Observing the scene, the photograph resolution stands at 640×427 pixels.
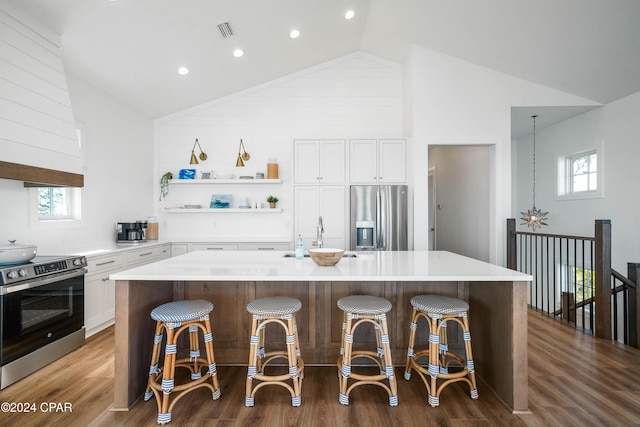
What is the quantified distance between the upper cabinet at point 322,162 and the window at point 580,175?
12.6 feet

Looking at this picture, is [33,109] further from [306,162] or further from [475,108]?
[475,108]

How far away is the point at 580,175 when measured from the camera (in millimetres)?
5473

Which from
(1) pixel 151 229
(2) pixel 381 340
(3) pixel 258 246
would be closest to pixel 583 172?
(2) pixel 381 340

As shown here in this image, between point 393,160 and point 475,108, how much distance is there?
1.31 meters

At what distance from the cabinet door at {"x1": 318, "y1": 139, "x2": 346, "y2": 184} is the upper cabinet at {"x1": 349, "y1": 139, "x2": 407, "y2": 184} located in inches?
5.2

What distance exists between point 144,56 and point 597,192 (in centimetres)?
652

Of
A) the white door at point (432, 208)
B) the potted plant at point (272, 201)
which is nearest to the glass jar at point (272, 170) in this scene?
the potted plant at point (272, 201)

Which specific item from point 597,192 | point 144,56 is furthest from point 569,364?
point 144,56

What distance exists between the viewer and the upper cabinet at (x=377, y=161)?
4.79 metres

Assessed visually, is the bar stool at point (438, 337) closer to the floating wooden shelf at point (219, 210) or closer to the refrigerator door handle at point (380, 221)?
the refrigerator door handle at point (380, 221)

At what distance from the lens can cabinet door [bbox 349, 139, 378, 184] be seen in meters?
4.81

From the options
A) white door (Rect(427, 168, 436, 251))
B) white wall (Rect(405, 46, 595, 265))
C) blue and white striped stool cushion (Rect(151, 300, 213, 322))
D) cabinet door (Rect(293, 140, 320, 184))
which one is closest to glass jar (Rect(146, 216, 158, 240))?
cabinet door (Rect(293, 140, 320, 184))

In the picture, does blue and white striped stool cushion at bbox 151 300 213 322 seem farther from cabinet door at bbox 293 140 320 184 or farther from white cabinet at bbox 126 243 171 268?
cabinet door at bbox 293 140 320 184

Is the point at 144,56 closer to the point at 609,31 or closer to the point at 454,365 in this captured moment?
the point at 454,365
